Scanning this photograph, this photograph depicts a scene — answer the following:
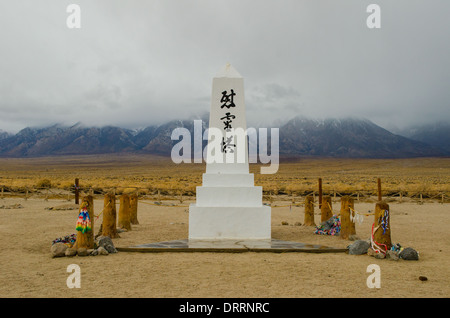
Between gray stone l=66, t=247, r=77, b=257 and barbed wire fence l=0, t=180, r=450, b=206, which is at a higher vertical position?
gray stone l=66, t=247, r=77, b=257

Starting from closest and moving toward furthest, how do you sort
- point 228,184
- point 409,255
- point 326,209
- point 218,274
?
point 218,274
point 409,255
point 228,184
point 326,209

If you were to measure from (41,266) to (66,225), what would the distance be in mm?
6812

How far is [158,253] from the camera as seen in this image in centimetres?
891

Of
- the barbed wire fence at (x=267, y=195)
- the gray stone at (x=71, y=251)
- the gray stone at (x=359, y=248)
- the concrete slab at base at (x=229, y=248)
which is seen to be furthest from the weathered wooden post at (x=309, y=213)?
the barbed wire fence at (x=267, y=195)

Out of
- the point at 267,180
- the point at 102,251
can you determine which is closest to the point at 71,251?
the point at 102,251

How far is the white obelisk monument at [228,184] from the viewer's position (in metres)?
10.4

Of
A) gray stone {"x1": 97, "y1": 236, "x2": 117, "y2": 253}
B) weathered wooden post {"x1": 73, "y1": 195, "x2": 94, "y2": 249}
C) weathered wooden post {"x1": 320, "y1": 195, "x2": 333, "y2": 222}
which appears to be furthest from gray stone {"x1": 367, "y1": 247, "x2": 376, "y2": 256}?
weathered wooden post {"x1": 73, "y1": 195, "x2": 94, "y2": 249}

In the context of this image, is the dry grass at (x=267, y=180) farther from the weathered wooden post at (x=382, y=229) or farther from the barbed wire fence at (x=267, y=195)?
the weathered wooden post at (x=382, y=229)

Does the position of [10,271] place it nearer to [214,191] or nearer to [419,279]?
[214,191]

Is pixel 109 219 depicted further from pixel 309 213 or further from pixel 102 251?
pixel 309 213

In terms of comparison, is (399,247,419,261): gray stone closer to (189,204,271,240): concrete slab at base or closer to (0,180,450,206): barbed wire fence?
(189,204,271,240): concrete slab at base

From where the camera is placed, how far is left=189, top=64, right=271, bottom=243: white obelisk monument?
10.4 metres

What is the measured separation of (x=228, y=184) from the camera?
1075cm

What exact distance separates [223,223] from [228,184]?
41.9 inches
